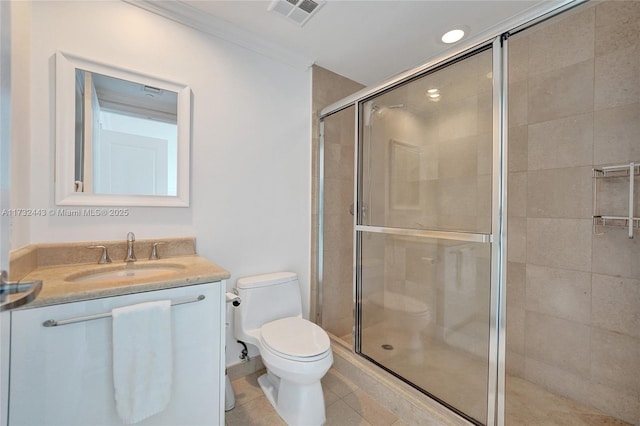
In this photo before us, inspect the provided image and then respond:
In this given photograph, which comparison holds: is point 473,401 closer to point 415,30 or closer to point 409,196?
point 409,196

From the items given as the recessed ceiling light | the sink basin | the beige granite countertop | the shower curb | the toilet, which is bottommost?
the shower curb

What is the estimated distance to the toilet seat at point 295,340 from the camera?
1.36 meters

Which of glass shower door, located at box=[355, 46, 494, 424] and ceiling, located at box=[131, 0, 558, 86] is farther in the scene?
ceiling, located at box=[131, 0, 558, 86]

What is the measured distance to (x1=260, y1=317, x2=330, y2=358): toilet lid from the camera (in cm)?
138

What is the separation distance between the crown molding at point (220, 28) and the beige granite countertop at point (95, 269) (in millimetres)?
1280

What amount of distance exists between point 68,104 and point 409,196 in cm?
195

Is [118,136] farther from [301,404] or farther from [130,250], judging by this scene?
[301,404]

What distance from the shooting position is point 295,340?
147 centimetres

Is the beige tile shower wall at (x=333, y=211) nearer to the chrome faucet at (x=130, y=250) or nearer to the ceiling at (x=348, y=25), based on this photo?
the ceiling at (x=348, y=25)

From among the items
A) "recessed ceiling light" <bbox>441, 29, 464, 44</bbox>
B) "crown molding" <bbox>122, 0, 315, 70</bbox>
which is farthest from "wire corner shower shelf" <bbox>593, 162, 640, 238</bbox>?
"crown molding" <bbox>122, 0, 315, 70</bbox>

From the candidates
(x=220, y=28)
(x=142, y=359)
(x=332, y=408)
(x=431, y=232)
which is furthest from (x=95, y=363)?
(x=220, y=28)

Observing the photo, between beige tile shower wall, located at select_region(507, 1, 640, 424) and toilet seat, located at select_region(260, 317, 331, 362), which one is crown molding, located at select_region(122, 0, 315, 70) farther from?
toilet seat, located at select_region(260, 317, 331, 362)

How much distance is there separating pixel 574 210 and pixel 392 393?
153cm

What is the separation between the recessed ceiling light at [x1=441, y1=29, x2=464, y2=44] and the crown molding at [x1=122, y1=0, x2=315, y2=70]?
929 millimetres
